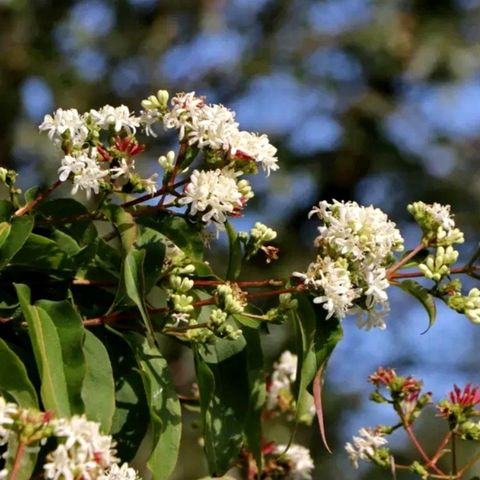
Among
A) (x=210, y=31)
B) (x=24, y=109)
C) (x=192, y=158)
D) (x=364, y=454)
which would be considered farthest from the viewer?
(x=210, y=31)

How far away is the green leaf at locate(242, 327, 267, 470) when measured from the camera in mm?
1272

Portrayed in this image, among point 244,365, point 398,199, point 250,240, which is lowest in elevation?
point 244,365

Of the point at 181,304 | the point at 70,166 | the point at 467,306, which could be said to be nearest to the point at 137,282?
the point at 181,304

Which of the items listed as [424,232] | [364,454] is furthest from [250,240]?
[364,454]

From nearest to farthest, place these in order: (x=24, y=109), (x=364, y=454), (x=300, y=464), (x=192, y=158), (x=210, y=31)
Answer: (x=192, y=158) → (x=364, y=454) → (x=300, y=464) → (x=24, y=109) → (x=210, y=31)

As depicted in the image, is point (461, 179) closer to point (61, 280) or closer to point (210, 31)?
point (210, 31)

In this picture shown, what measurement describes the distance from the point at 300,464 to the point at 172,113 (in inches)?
25.5

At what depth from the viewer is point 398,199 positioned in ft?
22.3

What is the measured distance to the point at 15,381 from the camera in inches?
39.5

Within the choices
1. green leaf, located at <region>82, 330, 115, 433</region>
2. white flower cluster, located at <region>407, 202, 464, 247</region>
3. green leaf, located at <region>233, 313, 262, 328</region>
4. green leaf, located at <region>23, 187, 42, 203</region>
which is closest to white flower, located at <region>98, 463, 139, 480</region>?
green leaf, located at <region>82, 330, 115, 433</region>

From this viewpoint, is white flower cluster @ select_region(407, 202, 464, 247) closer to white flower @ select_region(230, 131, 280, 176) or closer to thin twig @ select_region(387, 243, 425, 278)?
thin twig @ select_region(387, 243, 425, 278)

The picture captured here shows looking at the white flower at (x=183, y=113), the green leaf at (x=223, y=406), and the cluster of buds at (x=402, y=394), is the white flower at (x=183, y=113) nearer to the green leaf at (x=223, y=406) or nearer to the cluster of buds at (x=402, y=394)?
the green leaf at (x=223, y=406)

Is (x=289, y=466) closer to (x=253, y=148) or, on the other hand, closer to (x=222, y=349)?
(x=222, y=349)

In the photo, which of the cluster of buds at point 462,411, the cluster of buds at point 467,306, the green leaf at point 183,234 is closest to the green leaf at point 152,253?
the green leaf at point 183,234
